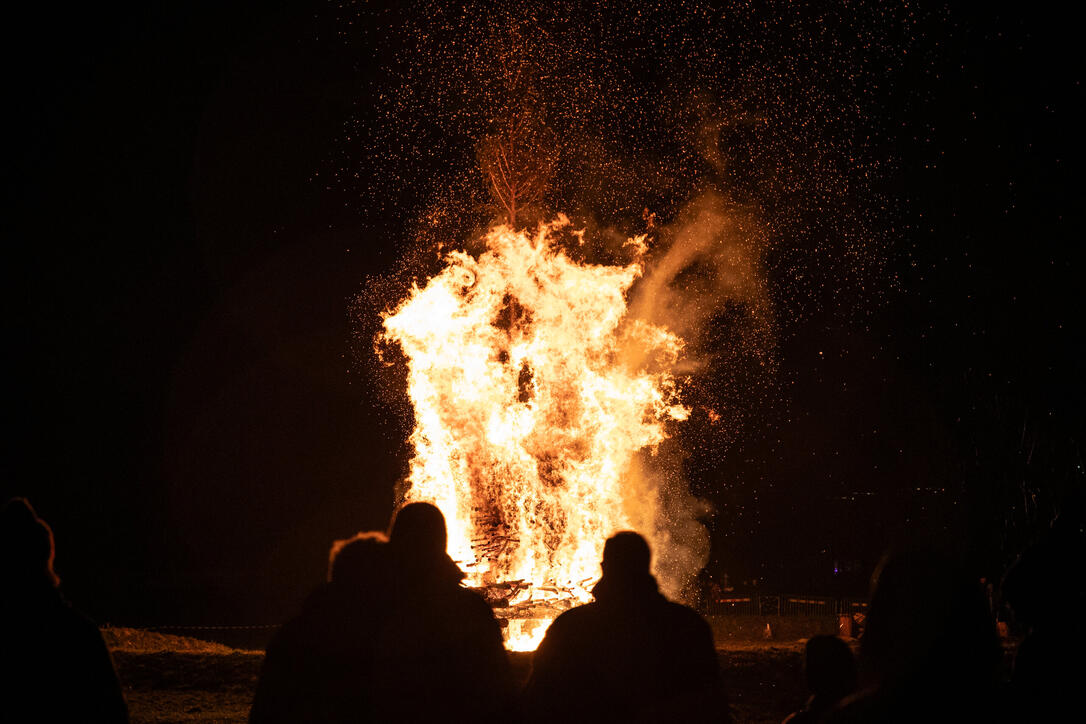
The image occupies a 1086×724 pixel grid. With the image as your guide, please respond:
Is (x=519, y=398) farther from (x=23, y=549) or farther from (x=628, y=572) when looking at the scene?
(x=23, y=549)

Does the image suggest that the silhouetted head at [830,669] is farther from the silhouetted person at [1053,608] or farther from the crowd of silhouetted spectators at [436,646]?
the silhouetted person at [1053,608]

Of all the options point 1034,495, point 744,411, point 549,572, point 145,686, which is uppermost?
point 744,411

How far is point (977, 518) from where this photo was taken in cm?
2630

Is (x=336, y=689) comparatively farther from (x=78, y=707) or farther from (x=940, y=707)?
(x=940, y=707)

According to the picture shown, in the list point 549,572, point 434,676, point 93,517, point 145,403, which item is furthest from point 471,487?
point 145,403

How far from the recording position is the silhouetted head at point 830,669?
4.59 meters

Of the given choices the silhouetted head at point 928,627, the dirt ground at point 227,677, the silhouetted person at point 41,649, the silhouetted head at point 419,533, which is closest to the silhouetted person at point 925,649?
the silhouetted head at point 928,627

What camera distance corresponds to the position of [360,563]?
4.05 meters

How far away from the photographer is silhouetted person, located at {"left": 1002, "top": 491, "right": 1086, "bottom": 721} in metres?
3.57

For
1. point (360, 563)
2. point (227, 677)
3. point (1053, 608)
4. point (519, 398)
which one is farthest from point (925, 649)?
point (519, 398)

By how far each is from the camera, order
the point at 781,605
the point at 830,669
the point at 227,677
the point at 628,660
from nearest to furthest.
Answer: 1. the point at 628,660
2. the point at 830,669
3. the point at 227,677
4. the point at 781,605

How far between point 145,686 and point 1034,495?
72.6 feet

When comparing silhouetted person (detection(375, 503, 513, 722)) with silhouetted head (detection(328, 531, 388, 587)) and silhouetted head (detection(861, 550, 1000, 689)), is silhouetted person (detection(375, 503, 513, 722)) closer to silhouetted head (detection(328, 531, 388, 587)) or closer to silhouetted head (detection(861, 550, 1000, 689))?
silhouetted head (detection(328, 531, 388, 587))

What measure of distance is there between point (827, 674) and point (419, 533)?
2.00m
